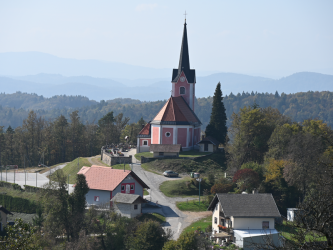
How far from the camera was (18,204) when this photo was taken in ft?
148

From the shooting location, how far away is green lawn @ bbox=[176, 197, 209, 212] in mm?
40375

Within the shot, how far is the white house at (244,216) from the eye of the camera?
3366 centimetres

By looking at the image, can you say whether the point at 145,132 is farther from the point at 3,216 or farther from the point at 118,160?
the point at 3,216

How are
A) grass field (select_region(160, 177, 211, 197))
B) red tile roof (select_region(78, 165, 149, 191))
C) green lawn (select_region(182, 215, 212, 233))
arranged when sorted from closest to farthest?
1. green lawn (select_region(182, 215, 212, 233))
2. red tile roof (select_region(78, 165, 149, 191))
3. grass field (select_region(160, 177, 211, 197))

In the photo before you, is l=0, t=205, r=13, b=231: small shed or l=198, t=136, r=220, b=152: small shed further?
l=198, t=136, r=220, b=152: small shed

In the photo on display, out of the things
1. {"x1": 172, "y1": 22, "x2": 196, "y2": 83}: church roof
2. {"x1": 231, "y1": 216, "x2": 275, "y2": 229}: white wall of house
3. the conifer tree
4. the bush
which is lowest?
{"x1": 231, "y1": 216, "x2": 275, "y2": 229}: white wall of house

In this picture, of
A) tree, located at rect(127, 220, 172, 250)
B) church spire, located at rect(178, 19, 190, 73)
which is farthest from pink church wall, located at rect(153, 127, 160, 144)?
tree, located at rect(127, 220, 172, 250)

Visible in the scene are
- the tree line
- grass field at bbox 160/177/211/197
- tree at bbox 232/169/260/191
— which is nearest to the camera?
tree at bbox 232/169/260/191

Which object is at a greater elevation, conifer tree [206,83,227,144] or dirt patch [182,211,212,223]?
conifer tree [206,83,227,144]

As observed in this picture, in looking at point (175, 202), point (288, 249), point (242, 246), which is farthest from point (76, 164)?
point (288, 249)

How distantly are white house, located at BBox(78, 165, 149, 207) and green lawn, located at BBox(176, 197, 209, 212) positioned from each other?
4.41 metres

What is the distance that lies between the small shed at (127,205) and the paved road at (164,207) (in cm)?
178

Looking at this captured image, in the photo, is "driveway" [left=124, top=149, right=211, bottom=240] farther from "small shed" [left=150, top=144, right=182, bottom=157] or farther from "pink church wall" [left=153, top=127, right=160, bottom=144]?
"pink church wall" [left=153, top=127, right=160, bottom=144]

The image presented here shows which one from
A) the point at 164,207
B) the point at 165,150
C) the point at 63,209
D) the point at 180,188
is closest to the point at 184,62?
the point at 165,150
